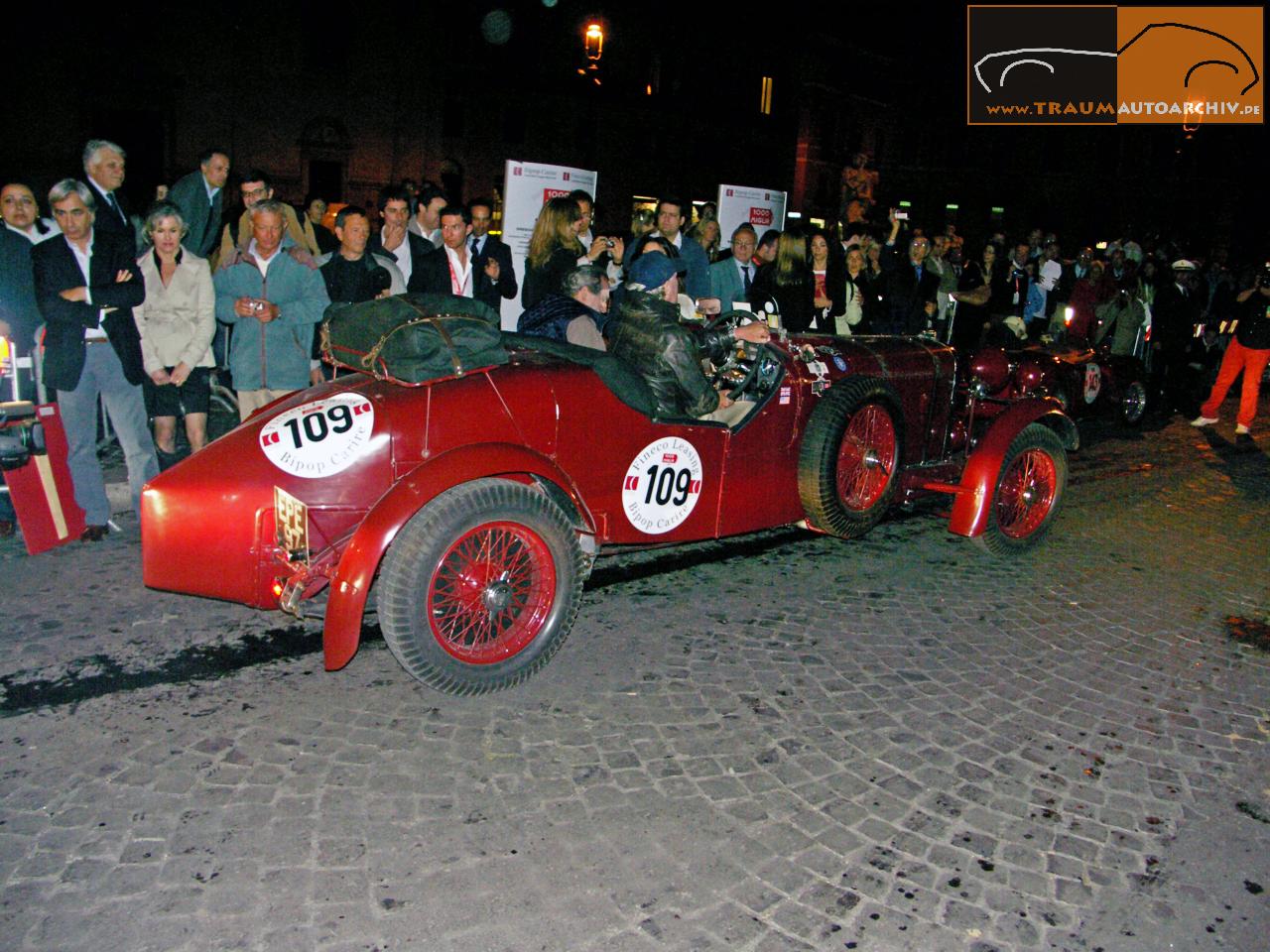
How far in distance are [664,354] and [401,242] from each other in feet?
11.6

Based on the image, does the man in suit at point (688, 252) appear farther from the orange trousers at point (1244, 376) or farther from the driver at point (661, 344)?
the orange trousers at point (1244, 376)

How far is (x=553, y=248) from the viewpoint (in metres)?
7.02

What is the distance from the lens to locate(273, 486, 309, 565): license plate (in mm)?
3605

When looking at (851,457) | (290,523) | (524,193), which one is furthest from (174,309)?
(524,193)

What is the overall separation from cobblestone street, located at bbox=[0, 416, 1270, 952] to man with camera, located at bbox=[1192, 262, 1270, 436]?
706cm

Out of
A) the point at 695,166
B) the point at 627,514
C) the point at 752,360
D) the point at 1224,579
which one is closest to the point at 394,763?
the point at 627,514

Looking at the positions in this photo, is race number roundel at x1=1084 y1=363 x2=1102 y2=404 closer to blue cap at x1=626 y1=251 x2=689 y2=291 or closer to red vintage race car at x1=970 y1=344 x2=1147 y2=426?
red vintage race car at x1=970 y1=344 x2=1147 y2=426

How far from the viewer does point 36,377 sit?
5852 millimetres

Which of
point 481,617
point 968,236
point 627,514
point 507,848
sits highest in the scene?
point 968,236

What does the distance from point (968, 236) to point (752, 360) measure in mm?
52303

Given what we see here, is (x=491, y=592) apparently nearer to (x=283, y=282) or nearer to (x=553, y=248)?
(x=283, y=282)

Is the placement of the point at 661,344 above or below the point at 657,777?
above

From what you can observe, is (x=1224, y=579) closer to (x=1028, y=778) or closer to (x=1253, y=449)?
(x=1028, y=778)

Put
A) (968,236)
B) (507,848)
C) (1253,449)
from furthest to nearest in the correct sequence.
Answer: (968,236) → (1253,449) → (507,848)
